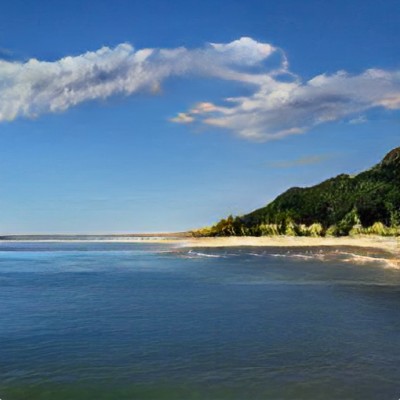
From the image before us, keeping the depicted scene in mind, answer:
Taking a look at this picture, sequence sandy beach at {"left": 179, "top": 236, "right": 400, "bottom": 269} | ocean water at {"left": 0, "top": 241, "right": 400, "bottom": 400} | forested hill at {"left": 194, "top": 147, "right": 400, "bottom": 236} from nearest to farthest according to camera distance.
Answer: ocean water at {"left": 0, "top": 241, "right": 400, "bottom": 400}, sandy beach at {"left": 179, "top": 236, "right": 400, "bottom": 269}, forested hill at {"left": 194, "top": 147, "right": 400, "bottom": 236}

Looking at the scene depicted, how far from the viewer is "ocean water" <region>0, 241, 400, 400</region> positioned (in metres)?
13.2

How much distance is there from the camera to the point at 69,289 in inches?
1510

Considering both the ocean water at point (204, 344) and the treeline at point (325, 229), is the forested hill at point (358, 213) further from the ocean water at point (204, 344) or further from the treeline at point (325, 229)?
the ocean water at point (204, 344)

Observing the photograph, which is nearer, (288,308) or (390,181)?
(288,308)

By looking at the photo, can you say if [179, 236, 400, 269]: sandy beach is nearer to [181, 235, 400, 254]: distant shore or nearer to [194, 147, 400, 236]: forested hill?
[181, 235, 400, 254]: distant shore

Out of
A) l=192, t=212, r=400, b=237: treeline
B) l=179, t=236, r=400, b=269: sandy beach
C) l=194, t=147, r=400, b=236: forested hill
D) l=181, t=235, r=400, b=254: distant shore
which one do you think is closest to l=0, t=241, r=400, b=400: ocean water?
l=179, t=236, r=400, b=269: sandy beach

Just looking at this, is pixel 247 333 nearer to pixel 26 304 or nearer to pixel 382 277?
pixel 26 304

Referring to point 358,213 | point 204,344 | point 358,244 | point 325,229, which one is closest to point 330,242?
point 358,244

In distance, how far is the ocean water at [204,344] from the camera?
13172 mm

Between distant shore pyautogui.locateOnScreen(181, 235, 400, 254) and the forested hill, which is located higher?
the forested hill

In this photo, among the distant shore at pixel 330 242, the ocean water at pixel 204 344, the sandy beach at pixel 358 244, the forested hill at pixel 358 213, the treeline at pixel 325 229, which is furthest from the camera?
the forested hill at pixel 358 213

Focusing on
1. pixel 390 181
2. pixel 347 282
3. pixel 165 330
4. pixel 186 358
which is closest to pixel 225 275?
pixel 347 282

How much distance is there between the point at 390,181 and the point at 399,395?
179 meters

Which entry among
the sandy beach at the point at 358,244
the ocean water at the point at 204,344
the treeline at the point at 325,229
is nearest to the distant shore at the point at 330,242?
the sandy beach at the point at 358,244
